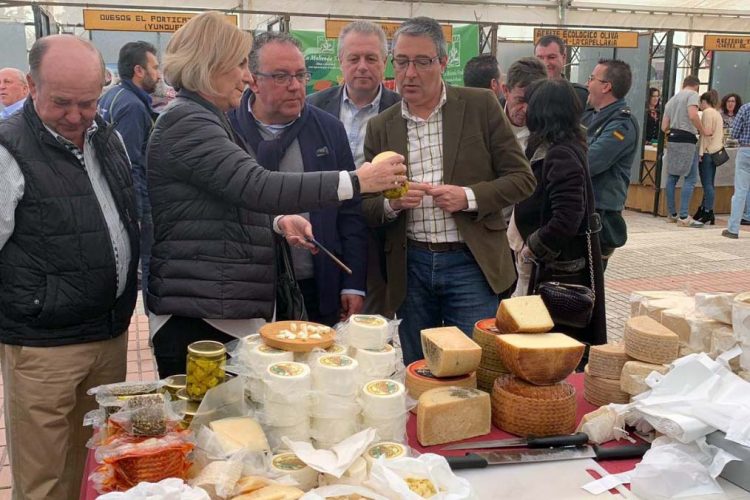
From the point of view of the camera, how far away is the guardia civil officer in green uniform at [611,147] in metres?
3.99

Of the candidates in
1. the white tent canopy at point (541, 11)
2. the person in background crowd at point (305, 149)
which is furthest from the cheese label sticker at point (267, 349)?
the white tent canopy at point (541, 11)

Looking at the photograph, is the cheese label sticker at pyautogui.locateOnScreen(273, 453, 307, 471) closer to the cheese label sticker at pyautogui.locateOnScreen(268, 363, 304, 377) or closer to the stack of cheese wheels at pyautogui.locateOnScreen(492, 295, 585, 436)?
the cheese label sticker at pyautogui.locateOnScreen(268, 363, 304, 377)

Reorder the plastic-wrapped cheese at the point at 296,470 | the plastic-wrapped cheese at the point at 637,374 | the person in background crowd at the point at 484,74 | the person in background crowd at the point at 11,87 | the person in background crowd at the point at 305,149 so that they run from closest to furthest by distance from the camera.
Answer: the plastic-wrapped cheese at the point at 296,470 → the plastic-wrapped cheese at the point at 637,374 → the person in background crowd at the point at 305,149 → the person in background crowd at the point at 484,74 → the person in background crowd at the point at 11,87

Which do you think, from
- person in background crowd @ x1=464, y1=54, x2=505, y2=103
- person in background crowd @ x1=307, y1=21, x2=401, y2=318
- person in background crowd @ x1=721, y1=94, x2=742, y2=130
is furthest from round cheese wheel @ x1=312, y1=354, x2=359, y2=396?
person in background crowd @ x1=721, y1=94, x2=742, y2=130

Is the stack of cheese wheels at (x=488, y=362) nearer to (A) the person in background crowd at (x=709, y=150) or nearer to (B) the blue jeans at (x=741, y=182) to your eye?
(B) the blue jeans at (x=741, y=182)

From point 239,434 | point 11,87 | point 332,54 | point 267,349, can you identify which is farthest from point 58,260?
point 332,54

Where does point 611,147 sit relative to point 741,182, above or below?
above

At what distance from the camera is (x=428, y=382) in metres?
1.77

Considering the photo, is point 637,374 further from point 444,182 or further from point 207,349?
point 444,182

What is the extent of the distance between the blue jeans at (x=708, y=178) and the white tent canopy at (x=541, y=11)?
144 inches

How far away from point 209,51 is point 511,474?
4.65 feet

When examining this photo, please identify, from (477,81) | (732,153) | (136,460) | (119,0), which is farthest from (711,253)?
(119,0)

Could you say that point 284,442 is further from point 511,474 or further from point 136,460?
point 511,474

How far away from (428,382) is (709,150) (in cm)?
914
